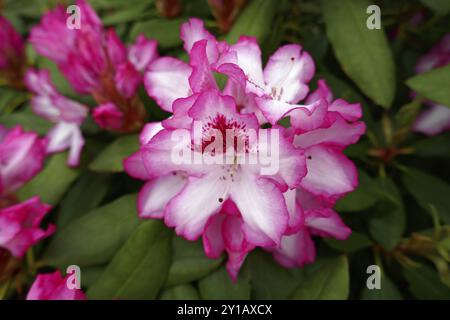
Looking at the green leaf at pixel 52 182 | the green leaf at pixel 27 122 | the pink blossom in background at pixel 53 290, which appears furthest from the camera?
the green leaf at pixel 27 122

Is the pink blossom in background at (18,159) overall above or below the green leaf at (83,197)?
above

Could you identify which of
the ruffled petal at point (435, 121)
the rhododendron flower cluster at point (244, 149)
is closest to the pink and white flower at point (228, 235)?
the rhododendron flower cluster at point (244, 149)

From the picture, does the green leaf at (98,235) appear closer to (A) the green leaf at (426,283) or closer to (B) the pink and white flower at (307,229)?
(B) the pink and white flower at (307,229)

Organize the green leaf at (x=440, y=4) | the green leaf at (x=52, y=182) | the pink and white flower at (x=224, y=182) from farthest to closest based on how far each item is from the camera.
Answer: the green leaf at (x=52, y=182)
the green leaf at (x=440, y=4)
the pink and white flower at (x=224, y=182)

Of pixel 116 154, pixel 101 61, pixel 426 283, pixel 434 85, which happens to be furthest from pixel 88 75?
pixel 426 283

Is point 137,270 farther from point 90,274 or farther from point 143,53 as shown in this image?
point 143,53
